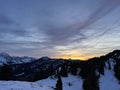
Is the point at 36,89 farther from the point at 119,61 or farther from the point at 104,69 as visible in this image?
the point at 119,61

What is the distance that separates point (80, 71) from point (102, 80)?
18569 millimetres

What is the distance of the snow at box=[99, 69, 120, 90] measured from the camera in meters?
150

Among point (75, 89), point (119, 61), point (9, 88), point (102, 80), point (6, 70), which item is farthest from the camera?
point (119, 61)

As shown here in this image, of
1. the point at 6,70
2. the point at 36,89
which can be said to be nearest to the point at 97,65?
the point at 6,70

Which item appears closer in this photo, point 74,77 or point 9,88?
point 9,88

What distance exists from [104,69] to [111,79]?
20.0 metres

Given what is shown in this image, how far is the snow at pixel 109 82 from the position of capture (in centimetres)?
14950

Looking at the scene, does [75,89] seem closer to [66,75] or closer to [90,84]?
[66,75]

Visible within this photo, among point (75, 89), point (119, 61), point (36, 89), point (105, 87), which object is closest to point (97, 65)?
point (119, 61)

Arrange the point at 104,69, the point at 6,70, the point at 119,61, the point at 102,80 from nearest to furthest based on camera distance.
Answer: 1. the point at 6,70
2. the point at 102,80
3. the point at 104,69
4. the point at 119,61

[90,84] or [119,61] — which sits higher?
[119,61]

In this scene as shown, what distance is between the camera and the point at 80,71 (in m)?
158

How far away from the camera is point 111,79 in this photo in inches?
6407

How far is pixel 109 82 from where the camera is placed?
158 metres
